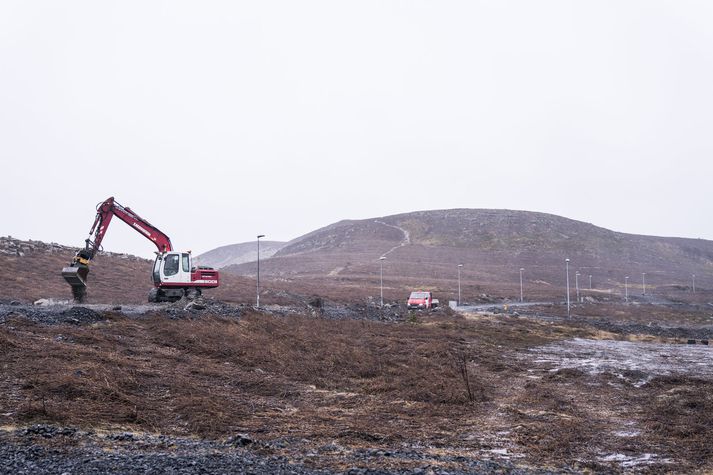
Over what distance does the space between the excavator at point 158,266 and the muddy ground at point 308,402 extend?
9.57ft

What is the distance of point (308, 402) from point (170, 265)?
17.3m

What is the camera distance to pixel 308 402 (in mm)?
13906

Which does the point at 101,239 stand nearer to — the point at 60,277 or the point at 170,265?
the point at 170,265

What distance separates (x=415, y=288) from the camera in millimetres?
88812

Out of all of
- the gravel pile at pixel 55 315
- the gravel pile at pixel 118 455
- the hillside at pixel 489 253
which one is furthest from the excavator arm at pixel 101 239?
the hillside at pixel 489 253

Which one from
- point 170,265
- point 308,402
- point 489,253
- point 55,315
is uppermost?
point 489,253

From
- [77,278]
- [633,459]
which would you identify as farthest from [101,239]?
[633,459]

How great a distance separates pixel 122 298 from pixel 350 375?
2759 cm

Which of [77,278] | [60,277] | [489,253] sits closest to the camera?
[77,278]

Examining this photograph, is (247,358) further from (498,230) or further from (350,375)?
(498,230)

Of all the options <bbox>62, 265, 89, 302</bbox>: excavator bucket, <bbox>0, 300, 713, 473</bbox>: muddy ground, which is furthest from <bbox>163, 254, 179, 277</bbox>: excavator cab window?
<bbox>62, 265, 89, 302</bbox>: excavator bucket

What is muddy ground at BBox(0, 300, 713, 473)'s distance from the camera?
8812 mm

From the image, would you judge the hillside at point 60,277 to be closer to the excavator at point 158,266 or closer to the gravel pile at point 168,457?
the excavator at point 158,266

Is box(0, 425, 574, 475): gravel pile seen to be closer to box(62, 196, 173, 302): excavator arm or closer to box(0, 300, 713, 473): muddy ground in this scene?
box(0, 300, 713, 473): muddy ground
